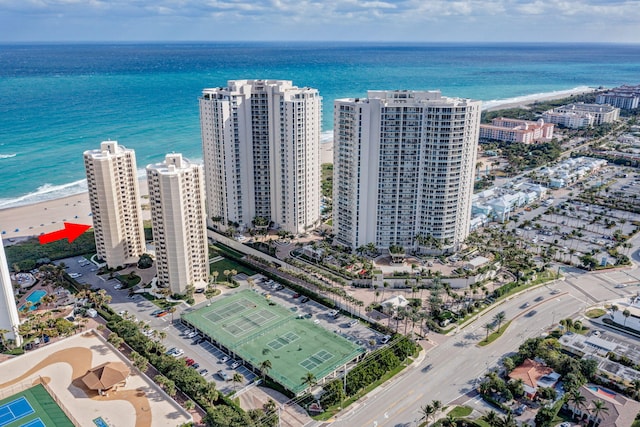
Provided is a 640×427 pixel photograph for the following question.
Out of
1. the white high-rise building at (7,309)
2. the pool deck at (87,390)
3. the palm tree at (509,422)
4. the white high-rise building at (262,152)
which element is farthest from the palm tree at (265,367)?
the white high-rise building at (262,152)

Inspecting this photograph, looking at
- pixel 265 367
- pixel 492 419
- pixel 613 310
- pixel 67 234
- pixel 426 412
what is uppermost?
pixel 67 234

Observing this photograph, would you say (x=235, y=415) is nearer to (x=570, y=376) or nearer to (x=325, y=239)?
(x=570, y=376)

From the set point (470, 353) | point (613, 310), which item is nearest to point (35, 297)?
point (470, 353)

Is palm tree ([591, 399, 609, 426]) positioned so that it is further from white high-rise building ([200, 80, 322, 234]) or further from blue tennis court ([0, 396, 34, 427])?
blue tennis court ([0, 396, 34, 427])

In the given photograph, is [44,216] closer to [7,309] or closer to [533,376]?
[7,309]

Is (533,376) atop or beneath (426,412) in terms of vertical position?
beneath

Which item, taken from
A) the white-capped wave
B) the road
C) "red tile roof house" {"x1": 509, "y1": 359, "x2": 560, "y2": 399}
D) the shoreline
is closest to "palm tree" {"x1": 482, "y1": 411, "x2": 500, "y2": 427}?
the road

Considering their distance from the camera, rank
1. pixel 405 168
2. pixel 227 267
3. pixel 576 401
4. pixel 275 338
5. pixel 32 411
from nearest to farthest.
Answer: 1. pixel 576 401
2. pixel 32 411
3. pixel 275 338
4. pixel 405 168
5. pixel 227 267

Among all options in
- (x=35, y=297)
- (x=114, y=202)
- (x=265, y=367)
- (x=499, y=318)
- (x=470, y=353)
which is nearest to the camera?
(x=265, y=367)
